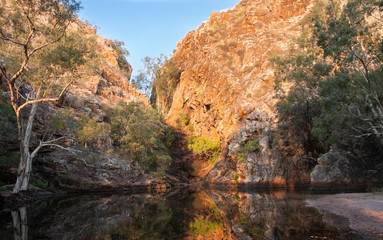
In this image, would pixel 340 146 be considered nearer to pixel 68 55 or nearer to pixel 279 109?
pixel 279 109

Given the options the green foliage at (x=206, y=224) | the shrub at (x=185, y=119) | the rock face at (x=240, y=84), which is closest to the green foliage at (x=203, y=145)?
the rock face at (x=240, y=84)

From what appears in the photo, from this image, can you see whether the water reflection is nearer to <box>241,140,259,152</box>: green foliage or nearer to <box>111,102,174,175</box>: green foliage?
<box>111,102,174,175</box>: green foliage

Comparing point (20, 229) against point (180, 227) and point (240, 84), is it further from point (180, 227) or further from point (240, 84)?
point (240, 84)

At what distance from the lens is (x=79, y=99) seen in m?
37.1

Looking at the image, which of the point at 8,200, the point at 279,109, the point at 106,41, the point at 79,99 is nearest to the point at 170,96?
the point at 106,41

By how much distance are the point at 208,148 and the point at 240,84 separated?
48.6ft

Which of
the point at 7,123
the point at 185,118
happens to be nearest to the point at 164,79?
the point at 185,118

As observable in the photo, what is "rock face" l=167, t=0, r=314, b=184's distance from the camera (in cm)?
3522

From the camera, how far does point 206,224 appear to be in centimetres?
960

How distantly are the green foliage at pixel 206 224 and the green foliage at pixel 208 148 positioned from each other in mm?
34001

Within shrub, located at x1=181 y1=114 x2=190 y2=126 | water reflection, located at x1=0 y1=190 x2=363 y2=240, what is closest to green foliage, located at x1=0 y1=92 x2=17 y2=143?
water reflection, located at x1=0 y1=190 x2=363 y2=240

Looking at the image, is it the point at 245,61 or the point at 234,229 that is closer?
the point at 234,229

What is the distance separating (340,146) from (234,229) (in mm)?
27823

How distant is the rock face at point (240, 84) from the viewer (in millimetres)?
35219
